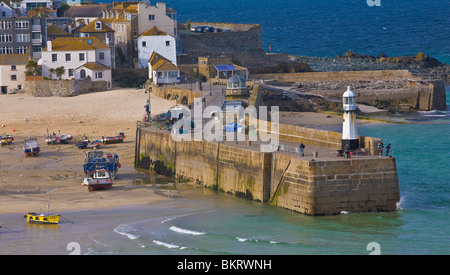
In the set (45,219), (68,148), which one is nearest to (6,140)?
(68,148)

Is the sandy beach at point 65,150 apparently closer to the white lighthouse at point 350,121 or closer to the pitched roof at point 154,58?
the pitched roof at point 154,58

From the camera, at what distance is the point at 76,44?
2613 inches

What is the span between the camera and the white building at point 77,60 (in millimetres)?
64750

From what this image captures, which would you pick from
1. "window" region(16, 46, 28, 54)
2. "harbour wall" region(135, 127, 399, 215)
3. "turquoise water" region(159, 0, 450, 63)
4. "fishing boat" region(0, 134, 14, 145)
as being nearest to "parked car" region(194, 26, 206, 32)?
"window" region(16, 46, 28, 54)

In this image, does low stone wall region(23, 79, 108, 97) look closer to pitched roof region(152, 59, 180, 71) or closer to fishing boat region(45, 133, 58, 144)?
pitched roof region(152, 59, 180, 71)

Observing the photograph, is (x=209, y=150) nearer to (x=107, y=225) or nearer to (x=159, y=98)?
(x=107, y=225)

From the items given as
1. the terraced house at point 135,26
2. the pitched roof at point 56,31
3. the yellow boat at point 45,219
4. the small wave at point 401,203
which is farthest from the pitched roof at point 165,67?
the yellow boat at point 45,219

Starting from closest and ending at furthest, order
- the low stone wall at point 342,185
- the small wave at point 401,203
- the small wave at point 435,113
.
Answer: the low stone wall at point 342,185 < the small wave at point 401,203 < the small wave at point 435,113

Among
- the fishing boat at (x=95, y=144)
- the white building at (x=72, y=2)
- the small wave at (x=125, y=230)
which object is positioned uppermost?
the white building at (x=72, y=2)

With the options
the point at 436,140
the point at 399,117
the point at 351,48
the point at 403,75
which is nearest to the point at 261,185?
the point at 436,140

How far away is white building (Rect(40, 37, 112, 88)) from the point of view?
64.8 m

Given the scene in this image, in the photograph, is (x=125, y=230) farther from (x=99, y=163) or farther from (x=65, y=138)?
(x=65, y=138)

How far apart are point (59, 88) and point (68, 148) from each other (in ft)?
48.9

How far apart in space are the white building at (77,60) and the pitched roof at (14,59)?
5.14 ft
